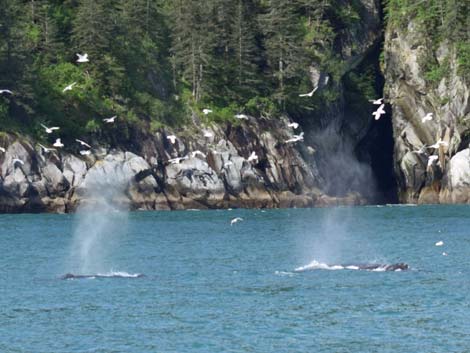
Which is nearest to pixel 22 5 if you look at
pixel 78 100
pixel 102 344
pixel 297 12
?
pixel 78 100

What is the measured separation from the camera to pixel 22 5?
124 metres

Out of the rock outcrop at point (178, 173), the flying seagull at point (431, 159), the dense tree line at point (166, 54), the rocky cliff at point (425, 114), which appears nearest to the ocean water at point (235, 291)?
the flying seagull at point (431, 159)

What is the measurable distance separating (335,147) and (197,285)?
76.0 metres

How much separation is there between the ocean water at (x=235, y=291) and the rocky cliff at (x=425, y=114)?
107 ft

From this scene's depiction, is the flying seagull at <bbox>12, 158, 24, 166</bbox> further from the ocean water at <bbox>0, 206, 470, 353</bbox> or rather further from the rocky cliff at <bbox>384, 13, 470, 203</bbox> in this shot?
the rocky cliff at <bbox>384, 13, 470, 203</bbox>

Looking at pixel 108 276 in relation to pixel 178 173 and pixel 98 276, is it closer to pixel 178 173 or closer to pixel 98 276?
pixel 98 276

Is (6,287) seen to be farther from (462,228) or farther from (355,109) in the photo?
(355,109)

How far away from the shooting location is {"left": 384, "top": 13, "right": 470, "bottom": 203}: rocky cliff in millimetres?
120312

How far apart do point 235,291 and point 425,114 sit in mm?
77487

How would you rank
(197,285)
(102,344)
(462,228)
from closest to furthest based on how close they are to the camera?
(102,344) < (197,285) < (462,228)

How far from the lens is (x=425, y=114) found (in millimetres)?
125500

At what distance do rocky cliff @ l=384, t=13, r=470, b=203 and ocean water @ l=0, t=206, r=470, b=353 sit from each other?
32.8 metres

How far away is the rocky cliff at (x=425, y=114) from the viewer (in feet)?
395

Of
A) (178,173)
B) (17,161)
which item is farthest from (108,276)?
(178,173)
